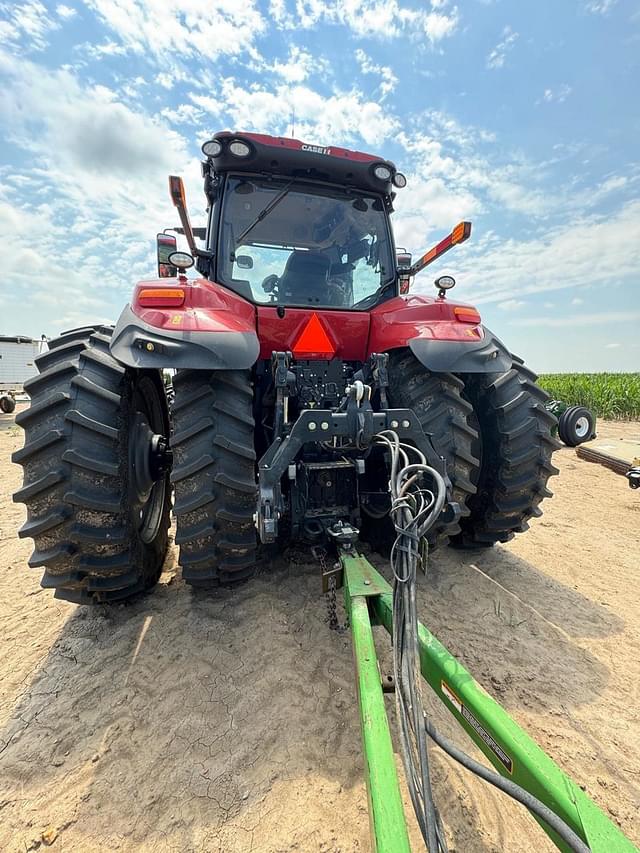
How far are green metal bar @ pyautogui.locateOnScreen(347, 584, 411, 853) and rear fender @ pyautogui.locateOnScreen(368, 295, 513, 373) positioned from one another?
135 centimetres

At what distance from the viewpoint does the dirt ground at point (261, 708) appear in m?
1.28

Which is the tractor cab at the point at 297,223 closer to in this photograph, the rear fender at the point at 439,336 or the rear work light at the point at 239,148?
the rear work light at the point at 239,148

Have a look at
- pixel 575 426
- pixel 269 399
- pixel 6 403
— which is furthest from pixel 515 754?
pixel 6 403

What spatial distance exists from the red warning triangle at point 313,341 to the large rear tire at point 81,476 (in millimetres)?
908

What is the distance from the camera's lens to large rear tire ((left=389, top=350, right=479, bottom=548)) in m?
2.15

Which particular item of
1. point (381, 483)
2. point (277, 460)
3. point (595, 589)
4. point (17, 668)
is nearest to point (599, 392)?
point (595, 589)

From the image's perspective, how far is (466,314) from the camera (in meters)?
2.40

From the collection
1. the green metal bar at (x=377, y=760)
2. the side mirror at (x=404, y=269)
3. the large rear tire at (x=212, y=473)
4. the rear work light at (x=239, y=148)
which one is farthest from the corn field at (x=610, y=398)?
the green metal bar at (x=377, y=760)

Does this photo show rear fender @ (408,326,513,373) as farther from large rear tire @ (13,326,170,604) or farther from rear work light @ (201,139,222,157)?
rear work light @ (201,139,222,157)

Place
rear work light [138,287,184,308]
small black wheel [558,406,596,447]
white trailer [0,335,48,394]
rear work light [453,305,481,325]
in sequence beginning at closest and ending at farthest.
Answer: rear work light [138,287,184,308]
rear work light [453,305,481,325]
small black wheel [558,406,596,447]
white trailer [0,335,48,394]

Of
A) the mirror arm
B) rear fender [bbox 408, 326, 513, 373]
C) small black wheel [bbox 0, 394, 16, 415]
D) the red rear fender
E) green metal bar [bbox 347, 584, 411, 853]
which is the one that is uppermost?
the mirror arm

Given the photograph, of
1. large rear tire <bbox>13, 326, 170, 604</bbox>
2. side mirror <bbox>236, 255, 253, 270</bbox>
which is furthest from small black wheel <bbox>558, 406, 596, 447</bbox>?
large rear tire <bbox>13, 326, 170, 604</bbox>

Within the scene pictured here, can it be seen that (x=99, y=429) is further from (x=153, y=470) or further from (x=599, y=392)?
(x=599, y=392)

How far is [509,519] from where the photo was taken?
8.57 feet
